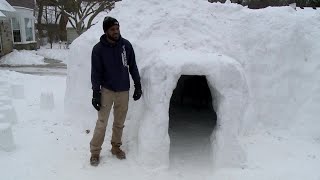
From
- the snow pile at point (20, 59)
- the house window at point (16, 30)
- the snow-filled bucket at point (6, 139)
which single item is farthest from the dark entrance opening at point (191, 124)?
the house window at point (16, 30)

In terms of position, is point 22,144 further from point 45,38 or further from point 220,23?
point 45,38

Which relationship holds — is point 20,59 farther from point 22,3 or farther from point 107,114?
point 107,114

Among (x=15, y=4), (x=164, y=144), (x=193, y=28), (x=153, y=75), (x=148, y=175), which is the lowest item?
(x=148, y=175)

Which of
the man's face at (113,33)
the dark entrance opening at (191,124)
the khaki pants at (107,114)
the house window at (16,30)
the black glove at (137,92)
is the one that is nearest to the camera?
the man's face at (113,33)

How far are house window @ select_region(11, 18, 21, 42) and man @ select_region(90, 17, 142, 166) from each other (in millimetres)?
17466

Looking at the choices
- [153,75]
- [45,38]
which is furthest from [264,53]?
[45,38]

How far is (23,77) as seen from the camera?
10.5 meters

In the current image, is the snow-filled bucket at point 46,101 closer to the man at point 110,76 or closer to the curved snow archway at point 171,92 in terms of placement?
the man at point 110,76

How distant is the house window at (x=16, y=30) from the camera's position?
19.1 meters

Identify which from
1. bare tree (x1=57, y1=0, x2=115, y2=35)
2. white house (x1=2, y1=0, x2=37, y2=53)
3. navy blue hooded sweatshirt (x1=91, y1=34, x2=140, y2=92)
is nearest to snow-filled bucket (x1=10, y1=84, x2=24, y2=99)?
navy blue hooded sweatshirt (x1=91, y1=34, x2=140, y2=92)

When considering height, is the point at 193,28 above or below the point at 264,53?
above

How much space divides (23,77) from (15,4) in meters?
10.4

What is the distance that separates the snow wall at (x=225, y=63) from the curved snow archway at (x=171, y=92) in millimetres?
12

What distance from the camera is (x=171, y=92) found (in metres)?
3.89
